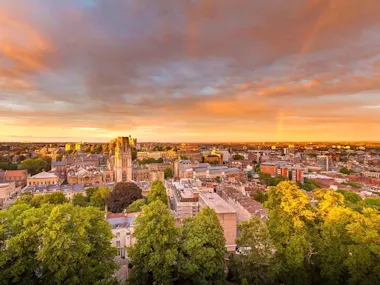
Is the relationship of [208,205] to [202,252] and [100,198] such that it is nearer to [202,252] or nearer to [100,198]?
[202,252]

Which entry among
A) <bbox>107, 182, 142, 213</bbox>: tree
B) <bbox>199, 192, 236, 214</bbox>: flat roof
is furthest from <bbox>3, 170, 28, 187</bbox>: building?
<bbox>199, 192, 236, 214</bbox>: flat roof

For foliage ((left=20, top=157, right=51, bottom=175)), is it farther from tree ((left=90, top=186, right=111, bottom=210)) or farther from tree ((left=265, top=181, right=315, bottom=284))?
tree ((left=265, top=181, right=315, bottom=284))

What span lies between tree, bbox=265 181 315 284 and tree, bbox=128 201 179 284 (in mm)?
7897

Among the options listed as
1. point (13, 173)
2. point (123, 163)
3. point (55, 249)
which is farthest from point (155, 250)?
point (13, 173)

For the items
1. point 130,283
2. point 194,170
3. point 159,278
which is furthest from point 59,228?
point 194,170

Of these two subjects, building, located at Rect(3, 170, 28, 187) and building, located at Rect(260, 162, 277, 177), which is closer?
building, located at Rect(3, 170, 28, 187)

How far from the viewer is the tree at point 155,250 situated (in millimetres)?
16922

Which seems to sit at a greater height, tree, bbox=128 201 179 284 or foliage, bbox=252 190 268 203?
A: tree, bbox=128 201 179 284

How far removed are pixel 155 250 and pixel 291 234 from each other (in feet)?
35.7

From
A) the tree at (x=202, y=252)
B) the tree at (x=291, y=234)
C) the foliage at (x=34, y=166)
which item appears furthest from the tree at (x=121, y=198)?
the foliage at (x=34, y=166)

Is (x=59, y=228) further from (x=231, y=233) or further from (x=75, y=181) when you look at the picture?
(x=75, y=181)

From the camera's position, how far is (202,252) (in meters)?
17.8

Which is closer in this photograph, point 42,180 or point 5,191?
point 5,191

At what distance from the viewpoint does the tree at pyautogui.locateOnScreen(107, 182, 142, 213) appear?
42719 mm
